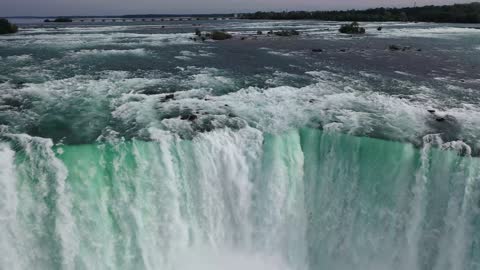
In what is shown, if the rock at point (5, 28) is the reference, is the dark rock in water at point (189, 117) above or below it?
below

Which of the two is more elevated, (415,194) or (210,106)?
(210,106)

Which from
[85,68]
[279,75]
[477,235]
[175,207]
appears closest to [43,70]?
[85,68]

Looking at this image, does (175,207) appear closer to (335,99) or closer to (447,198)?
(447,198)

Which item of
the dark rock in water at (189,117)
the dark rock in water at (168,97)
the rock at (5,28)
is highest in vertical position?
the rock at (5,28)

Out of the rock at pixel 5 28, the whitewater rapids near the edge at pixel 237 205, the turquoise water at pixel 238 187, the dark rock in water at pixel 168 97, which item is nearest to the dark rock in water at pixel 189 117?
the turquoise water at pixel 238 187

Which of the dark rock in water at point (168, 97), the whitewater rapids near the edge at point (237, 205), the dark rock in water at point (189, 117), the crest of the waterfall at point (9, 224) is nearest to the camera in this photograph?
the crest of the waterfall at point (9, 224)

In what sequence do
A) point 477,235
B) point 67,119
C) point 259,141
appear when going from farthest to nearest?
point 67,119, point 259,141, point 477,235

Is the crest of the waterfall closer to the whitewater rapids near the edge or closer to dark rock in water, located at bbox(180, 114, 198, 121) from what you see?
the whitewater rapids near the edge

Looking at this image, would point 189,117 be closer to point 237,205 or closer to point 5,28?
point 237,205

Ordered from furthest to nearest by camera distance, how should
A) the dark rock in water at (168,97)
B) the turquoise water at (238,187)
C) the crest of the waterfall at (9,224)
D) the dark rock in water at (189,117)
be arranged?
the dark rock in water at (168,97), the dark rock in water at (189,117), the turquoise water at (238,187), the crest of the waterfall at (9,224)

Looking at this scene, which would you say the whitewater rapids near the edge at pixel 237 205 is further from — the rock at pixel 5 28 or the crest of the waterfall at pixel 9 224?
the rock at pixel 5 28
